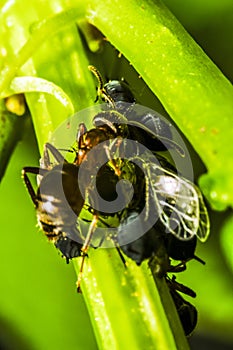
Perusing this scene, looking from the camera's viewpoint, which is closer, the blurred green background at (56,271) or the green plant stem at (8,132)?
the green plant stem at (8,132)

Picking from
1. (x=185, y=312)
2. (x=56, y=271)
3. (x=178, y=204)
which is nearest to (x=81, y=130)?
(x=178, y=204)

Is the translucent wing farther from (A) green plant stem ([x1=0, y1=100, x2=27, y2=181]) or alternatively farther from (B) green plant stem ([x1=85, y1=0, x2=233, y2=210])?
(A) green plant stem ([x1=0, y1=100, x2=27, y2=181])

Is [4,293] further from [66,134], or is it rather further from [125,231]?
[125,231]

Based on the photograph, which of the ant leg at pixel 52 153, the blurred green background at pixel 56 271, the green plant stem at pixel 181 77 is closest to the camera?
the green plant stem at pixel 181 77

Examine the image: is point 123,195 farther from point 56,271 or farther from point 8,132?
point 56,271

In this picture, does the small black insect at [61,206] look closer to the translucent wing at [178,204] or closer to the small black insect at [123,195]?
the small black insect at [123,195]

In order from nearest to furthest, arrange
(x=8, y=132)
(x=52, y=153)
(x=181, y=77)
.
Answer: (x=181, y=77), (x=52, y=153), (x=8, y=132)

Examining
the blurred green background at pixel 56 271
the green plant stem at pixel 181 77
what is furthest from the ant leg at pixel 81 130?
the blurred green background at pixel 56 271
